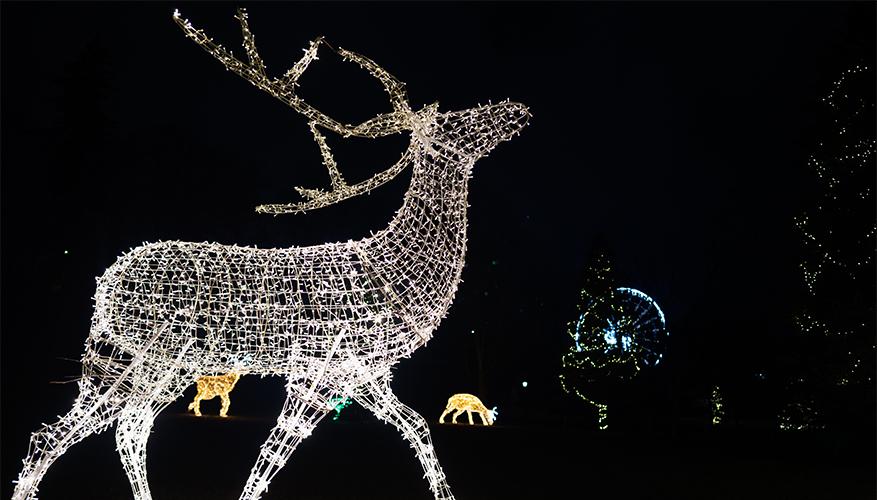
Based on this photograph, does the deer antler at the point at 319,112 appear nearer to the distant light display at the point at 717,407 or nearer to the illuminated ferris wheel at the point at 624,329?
the illuminated ferris wheel at the point at 624,329

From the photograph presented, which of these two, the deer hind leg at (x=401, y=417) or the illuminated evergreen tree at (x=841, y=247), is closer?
the deer hind leg at (x=401, y=417)

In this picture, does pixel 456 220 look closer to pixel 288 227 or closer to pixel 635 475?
pixel 635 475

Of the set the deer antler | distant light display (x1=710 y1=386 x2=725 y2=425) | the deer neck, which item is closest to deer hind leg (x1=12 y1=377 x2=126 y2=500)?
the deer antler

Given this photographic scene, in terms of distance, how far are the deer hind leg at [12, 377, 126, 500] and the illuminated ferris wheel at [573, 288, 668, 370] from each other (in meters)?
15.6

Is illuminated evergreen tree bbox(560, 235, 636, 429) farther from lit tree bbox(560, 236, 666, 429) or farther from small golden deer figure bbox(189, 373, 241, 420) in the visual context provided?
small golden deer figure bbox(189, 373, 241, 420)

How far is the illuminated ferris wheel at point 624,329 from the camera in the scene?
58.5 feet

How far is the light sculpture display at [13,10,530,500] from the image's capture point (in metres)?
4.36

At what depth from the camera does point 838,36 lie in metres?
11.2

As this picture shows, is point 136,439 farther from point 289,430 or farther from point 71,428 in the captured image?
point 289,430

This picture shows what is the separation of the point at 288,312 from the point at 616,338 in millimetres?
15426

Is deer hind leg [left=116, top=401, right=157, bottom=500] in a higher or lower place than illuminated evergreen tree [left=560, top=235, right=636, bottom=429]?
lower

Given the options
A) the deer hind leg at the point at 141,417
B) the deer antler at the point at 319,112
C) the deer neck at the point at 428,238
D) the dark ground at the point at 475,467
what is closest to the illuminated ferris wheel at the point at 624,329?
the dark ground at the point at 475,467

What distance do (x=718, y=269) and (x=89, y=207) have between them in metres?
17.9

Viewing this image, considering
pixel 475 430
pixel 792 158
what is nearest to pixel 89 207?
pixel 475 430
